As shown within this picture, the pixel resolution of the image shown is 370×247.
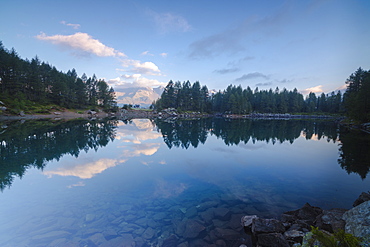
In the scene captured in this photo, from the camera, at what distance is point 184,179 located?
37.7 ft

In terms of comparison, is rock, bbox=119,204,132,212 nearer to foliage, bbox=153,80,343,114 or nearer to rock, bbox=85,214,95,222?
rock, bbox=85,214,95,222

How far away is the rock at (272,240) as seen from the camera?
17.3 feet

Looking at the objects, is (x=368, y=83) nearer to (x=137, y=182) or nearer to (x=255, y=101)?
(x=137, y=182)

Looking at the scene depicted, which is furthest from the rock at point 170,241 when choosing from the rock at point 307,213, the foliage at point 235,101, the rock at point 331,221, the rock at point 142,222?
the foliage at point 235,101

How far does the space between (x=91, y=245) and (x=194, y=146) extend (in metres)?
17.0

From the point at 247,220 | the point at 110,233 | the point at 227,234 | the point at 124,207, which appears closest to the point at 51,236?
the point at 110,233

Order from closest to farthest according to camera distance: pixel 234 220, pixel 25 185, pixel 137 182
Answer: pixel 234 220, pixel 25 185, pixel 137 182

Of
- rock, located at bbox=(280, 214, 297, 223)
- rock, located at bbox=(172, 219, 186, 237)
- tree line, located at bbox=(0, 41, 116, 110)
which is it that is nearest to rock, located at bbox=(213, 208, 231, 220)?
rock, located at bbox=(172, 219, 186, 237)

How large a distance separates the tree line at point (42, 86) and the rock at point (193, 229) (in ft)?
224

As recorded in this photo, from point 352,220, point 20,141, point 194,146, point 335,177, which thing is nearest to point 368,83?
point 335,177

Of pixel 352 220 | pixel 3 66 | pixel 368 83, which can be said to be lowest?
pixel 352 220

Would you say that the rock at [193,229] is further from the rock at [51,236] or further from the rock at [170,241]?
the rock at [51,236]

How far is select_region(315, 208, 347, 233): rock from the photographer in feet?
19.0

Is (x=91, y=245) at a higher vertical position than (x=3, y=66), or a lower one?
lower
